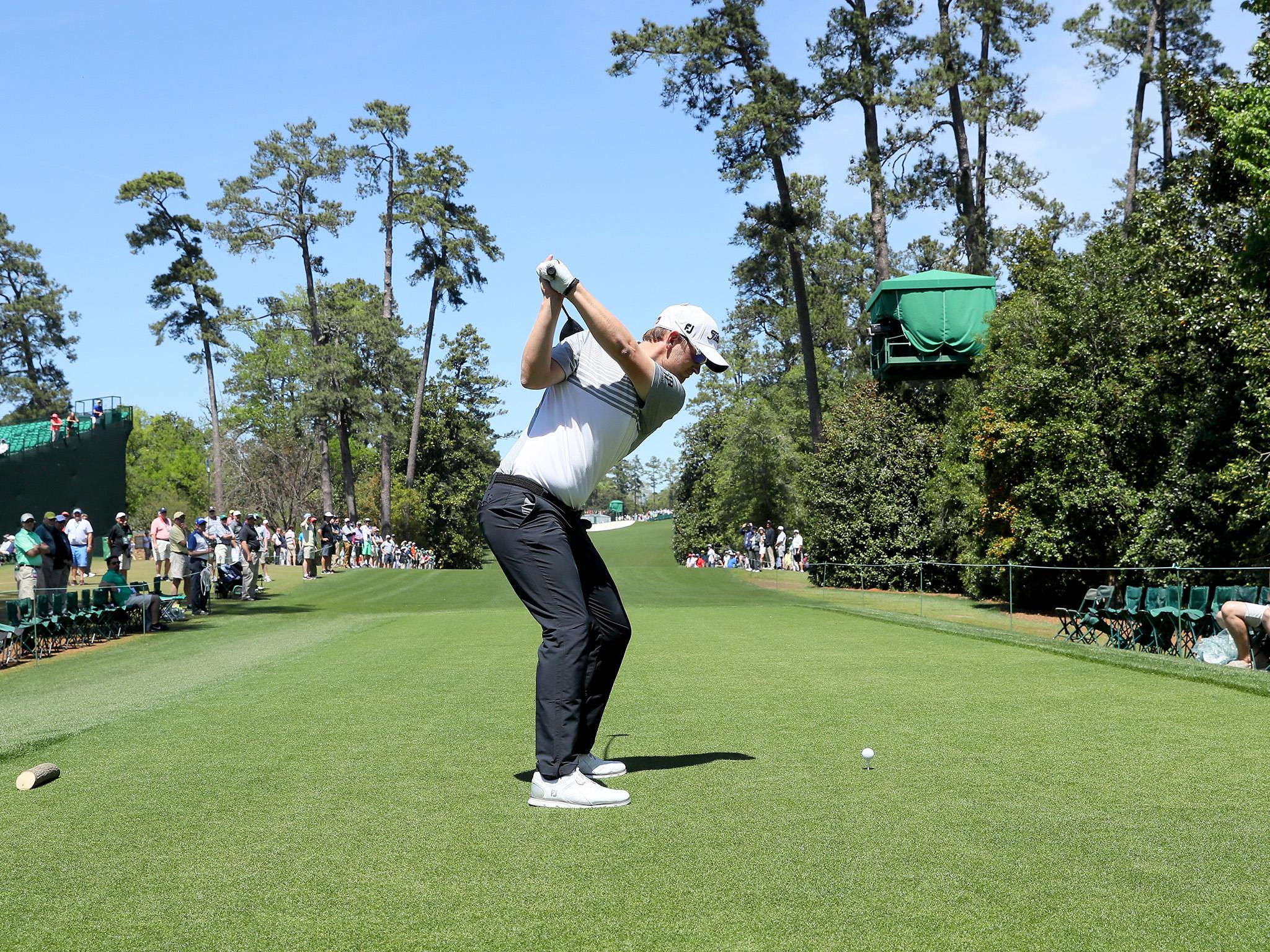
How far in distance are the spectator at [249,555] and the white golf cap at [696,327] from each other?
77.3 feet

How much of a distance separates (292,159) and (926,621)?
143ft

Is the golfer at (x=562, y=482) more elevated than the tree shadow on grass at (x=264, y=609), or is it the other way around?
the golfer at (x=562, y=482)

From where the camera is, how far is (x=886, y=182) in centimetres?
3606

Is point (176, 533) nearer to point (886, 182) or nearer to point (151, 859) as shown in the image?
point (151, 859)

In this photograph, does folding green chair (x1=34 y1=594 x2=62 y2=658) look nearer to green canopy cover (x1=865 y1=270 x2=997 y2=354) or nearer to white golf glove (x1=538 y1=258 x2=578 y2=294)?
white golf glove (x1=538 y1=258 x2=578 y2=294)

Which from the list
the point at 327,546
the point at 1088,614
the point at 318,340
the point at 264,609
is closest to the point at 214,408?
the point at 318,340

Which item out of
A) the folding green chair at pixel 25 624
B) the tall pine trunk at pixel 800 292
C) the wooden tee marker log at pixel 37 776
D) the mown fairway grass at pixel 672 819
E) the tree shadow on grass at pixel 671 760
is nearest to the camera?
the mown fairway grass at pixel 672 819

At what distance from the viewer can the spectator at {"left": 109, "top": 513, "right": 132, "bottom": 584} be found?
2343 cm

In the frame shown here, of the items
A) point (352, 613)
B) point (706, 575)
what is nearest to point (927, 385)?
point (706, 575)

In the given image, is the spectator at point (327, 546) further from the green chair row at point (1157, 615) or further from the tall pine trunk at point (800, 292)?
the green chair row at point (1157, 615)

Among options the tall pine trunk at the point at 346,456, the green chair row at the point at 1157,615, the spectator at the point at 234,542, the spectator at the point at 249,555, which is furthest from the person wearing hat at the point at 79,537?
the tall pine trunk at the point at 346,456

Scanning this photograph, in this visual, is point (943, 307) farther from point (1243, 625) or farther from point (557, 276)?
point (557, 276)

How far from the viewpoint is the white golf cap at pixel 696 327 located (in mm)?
5004

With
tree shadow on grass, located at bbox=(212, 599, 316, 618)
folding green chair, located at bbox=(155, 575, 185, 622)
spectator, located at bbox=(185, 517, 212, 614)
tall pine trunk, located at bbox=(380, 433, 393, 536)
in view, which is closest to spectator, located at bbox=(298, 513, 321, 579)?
tree shadow on grass, located at bbox=(212, 599, 316, 618)
